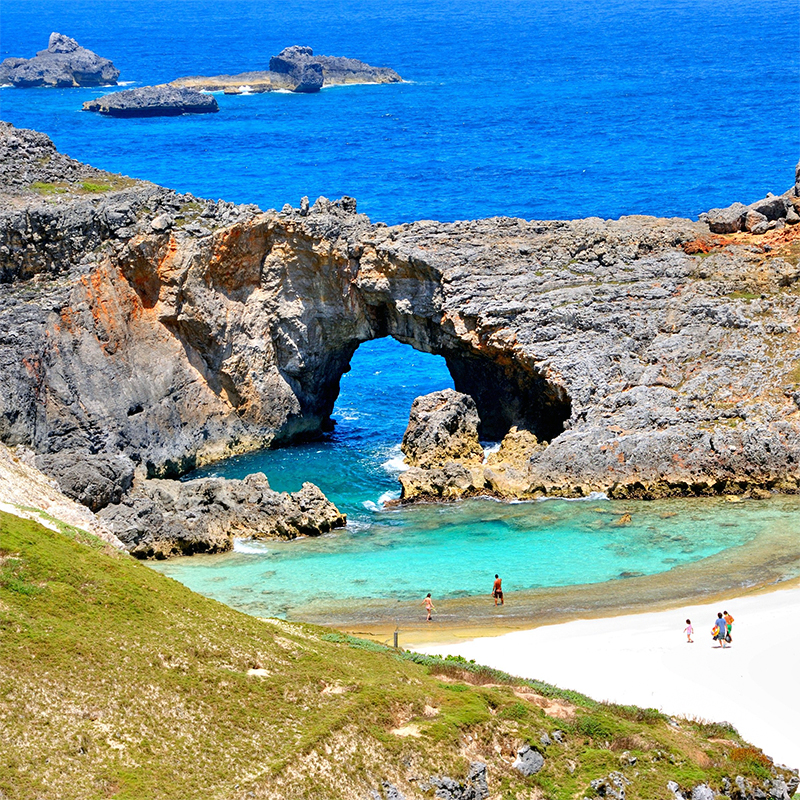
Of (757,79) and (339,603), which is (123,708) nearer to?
(339,603)

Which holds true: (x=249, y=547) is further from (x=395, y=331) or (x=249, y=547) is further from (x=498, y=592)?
(x=395, y=331)

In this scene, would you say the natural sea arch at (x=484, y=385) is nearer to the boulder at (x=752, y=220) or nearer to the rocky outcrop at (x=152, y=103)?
the boulder at (x=752, y=220)

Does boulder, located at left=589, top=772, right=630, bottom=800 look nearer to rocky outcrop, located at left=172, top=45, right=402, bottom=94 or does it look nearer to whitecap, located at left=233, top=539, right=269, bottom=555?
whitecap, located at left=233, top=539, right=269, bottom=555

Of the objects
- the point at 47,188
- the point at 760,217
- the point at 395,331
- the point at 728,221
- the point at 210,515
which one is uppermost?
the point at 47,188

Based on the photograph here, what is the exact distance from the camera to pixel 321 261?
6425 cm

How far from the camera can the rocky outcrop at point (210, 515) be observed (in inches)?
2056

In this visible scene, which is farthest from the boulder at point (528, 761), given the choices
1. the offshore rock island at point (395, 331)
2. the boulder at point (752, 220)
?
the boulder at point (752, 220)

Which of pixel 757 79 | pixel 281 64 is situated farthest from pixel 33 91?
pixel 757 79

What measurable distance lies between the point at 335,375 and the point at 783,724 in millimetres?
38548

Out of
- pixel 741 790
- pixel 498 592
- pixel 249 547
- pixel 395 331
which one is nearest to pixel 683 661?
pixel 498 592

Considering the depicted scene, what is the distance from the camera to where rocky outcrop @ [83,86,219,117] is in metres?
160

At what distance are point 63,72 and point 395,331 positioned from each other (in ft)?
455

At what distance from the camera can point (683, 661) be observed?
133 ft

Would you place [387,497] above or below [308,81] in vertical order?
below
